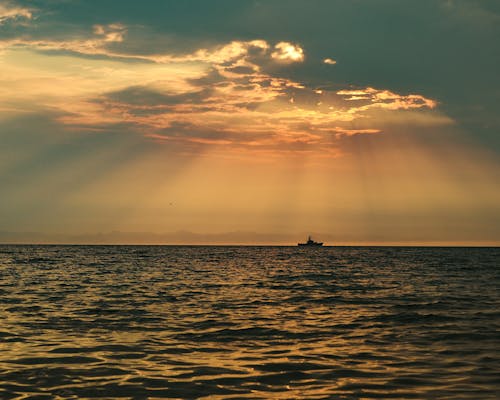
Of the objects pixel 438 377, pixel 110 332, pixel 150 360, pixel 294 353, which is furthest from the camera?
pixel 110 332

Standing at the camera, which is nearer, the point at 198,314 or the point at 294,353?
the point at 294,353

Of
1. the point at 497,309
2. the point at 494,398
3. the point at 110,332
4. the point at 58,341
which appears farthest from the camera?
the point at 497,309

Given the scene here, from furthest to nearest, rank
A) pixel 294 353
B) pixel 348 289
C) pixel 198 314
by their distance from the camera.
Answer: pixel 348 289 → pixel 198 314 → pixel 294 353

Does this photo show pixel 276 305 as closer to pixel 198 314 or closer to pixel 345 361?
pixel 198 314

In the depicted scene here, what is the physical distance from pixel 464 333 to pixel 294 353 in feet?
25.3

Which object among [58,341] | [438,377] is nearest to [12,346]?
[58,341]

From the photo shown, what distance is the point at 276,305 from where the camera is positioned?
3034cm

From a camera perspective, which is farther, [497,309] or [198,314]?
[497,309]

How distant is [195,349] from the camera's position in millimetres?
17516

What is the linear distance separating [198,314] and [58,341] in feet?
27.8

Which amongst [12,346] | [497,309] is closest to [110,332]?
[12,346]

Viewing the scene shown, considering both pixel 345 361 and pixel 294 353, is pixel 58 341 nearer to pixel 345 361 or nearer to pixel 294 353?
pixel 294 353

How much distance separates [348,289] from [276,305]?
39.4 ft

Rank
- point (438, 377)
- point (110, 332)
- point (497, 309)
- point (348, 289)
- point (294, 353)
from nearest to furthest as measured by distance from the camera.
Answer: point (438, 377), point (294, 353), point (110, 332), point (497, 309), point (348, 289)
